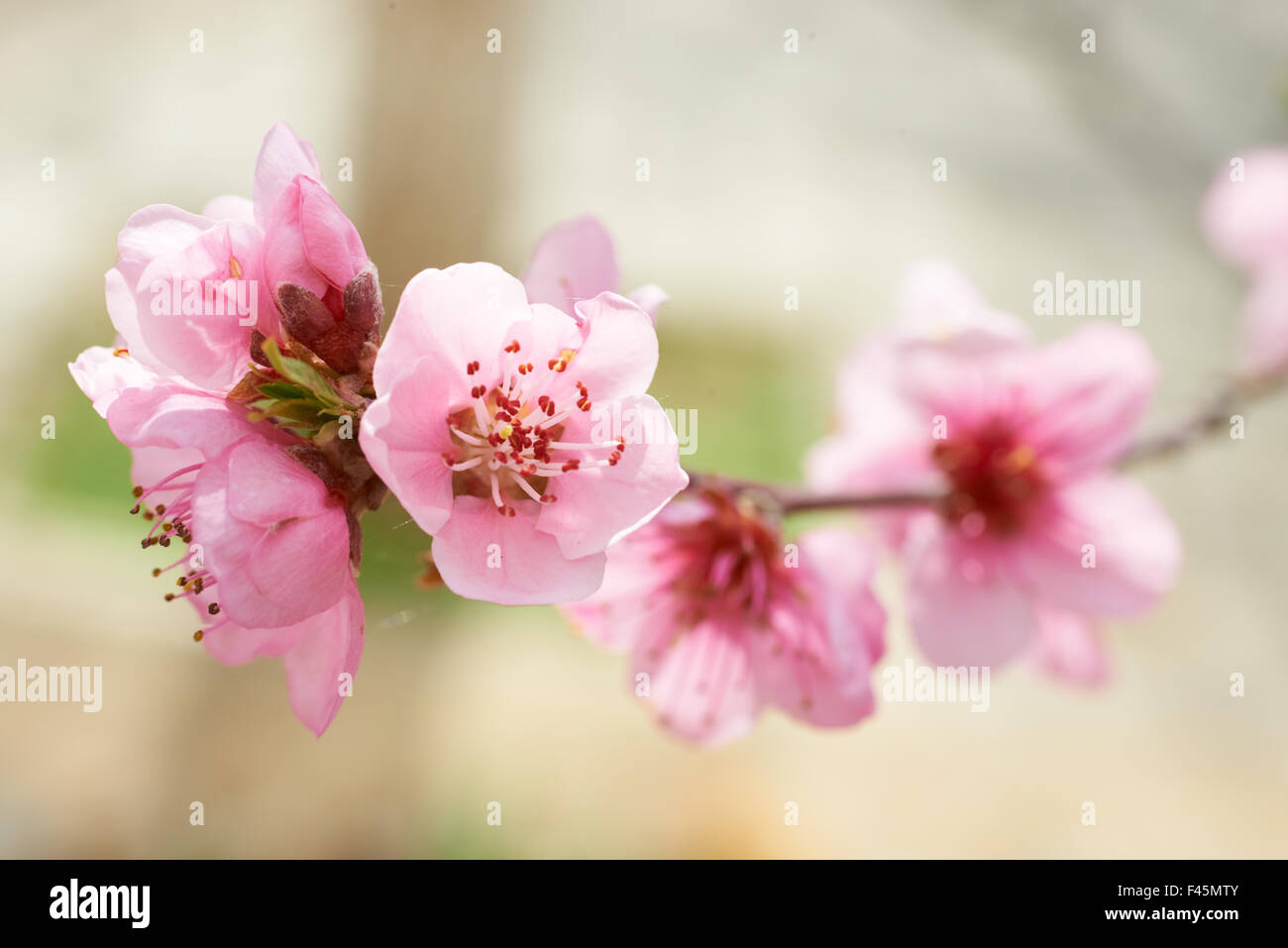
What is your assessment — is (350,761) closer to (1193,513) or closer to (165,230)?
(165,230)

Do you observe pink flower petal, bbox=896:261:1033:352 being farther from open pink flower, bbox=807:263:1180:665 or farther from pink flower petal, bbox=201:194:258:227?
pink flower petal, bbox=201:194:258:227

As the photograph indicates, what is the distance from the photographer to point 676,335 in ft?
10.1

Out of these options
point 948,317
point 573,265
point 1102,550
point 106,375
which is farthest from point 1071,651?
point 106,375

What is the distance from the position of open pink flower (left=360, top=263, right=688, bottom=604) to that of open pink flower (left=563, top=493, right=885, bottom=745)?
0.56 ft

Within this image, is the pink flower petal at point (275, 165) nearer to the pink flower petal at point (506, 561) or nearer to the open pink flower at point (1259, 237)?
the pink flower petal at point (506, 561)

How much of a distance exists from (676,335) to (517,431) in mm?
2677

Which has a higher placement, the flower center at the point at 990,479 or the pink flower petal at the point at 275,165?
the pink flower petal at the point at 275,165

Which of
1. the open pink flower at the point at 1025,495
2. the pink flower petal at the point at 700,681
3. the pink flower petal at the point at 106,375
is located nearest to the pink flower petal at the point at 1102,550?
the open pink flower at the point at 1025,495

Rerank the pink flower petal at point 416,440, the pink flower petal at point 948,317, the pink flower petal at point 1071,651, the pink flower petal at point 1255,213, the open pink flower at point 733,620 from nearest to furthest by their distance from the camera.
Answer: the pink flower petal at point 416,440 < the open pink flower at point 733,620 < the pink flower petal at point 948,317 < the pink flower petal at point 1071,651 < the pink flower petal at point 1255,213

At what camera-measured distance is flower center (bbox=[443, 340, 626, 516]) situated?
1.47 ft

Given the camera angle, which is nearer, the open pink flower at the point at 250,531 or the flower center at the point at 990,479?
the open pink flower at the point at 250,531

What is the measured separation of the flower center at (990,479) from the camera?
0.85 m

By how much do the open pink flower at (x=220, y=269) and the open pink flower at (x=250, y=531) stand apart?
21 millimetres

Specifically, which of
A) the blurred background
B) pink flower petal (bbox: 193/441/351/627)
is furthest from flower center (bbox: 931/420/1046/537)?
the blurred background
